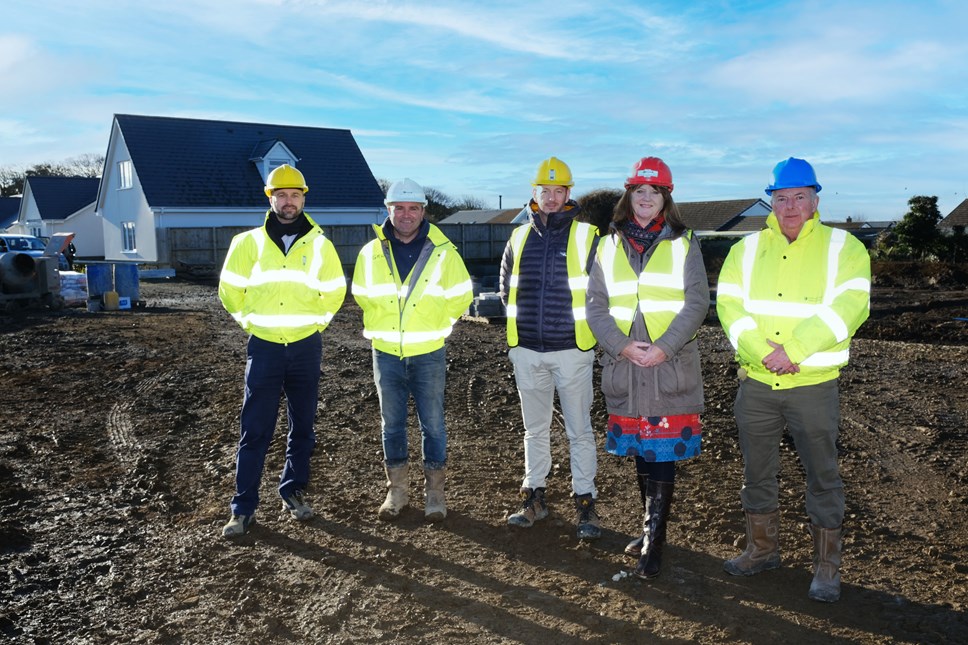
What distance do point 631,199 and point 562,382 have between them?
1178 mm

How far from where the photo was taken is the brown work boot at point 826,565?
3990 mm

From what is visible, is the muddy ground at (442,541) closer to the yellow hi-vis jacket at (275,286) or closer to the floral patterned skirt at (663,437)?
the floral patterned skirt at (663,437)

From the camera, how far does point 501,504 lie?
218 inches

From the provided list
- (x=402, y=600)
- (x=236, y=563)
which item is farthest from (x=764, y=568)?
(x=236, y=563)

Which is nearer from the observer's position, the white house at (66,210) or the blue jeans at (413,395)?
the blue jeans at (413,395)

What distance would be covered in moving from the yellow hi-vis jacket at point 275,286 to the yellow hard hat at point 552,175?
4.92 ft

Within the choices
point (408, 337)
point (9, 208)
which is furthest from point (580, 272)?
point (9, 208)

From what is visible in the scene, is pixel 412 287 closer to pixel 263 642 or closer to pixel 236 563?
pixel 236 563

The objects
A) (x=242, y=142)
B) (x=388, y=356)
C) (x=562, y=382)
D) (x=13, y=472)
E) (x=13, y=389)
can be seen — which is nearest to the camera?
(x=562, y=382)

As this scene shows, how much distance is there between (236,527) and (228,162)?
33.6 m

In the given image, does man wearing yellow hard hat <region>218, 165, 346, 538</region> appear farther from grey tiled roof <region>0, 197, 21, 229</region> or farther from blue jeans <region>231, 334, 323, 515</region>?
grey tiled roof <region>0, 197, 21, 229</region>

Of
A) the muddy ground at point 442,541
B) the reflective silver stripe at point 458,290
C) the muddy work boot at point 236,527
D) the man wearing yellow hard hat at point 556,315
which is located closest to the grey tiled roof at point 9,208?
the muddy ground at point 442,541

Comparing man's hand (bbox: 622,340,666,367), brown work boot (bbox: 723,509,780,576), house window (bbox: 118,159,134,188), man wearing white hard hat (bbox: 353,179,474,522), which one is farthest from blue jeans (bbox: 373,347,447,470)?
house window (bbox: 118,159,134,188)

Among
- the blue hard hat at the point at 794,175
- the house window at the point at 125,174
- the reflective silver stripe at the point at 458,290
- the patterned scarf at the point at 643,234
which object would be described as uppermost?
the house window at the point at 125,174
